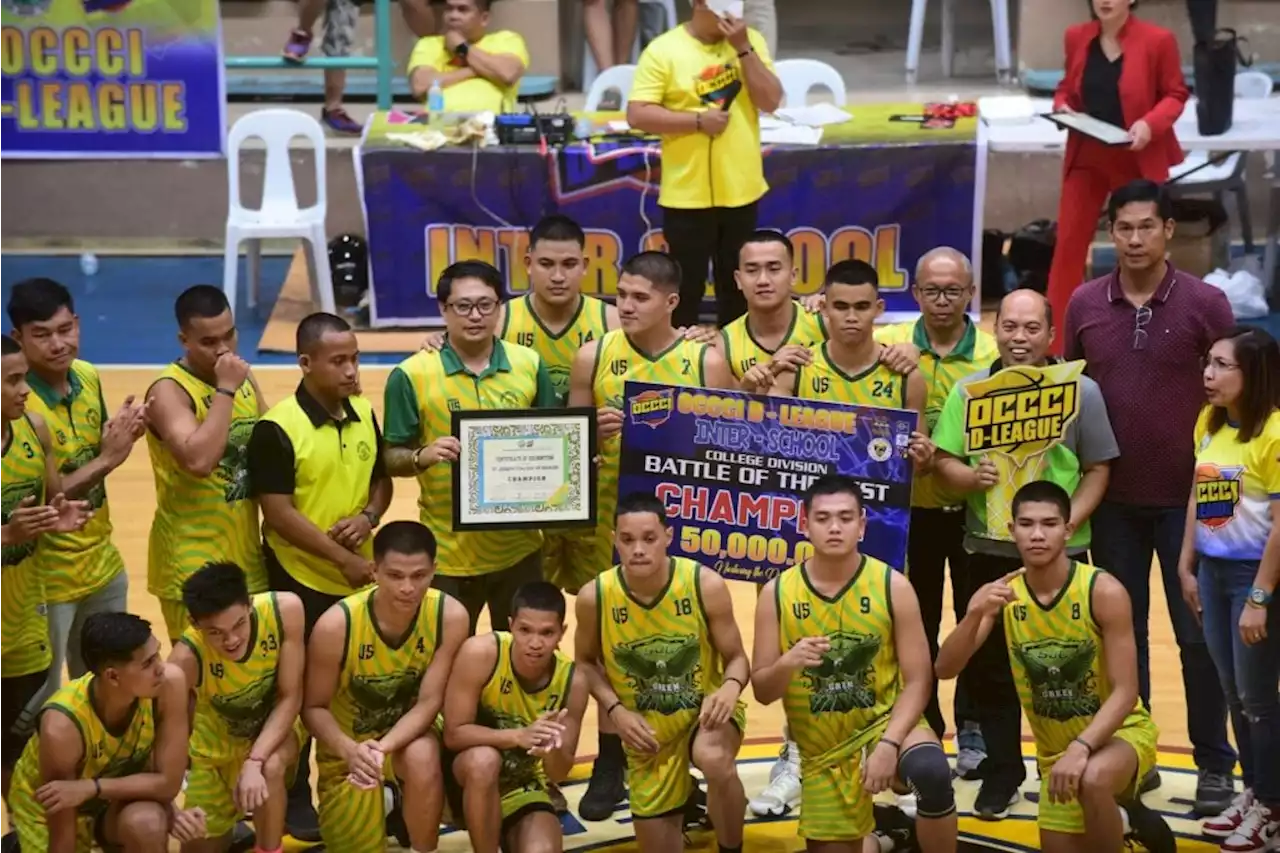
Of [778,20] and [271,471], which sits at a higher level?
[778,20]

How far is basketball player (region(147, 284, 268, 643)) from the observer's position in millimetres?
6406

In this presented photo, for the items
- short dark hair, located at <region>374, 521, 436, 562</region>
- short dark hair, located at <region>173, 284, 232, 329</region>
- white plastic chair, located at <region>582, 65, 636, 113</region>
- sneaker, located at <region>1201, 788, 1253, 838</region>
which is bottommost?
sneaker, located at <region>1201, 788, 1253, 838</region>

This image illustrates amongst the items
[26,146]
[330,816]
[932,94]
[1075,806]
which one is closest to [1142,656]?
[1075,806]

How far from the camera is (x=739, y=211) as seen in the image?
32.7ft

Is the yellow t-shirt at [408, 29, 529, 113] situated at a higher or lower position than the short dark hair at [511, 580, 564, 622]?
higher

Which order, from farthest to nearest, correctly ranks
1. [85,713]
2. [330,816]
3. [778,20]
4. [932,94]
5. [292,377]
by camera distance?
1. [778,20]
2. [932,94]
3. [292,377]
4. [330,816]
5. [85,713]

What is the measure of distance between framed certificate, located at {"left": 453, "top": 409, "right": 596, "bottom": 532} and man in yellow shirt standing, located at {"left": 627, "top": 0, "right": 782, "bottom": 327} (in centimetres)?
312

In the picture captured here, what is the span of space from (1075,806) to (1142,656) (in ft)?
3.08

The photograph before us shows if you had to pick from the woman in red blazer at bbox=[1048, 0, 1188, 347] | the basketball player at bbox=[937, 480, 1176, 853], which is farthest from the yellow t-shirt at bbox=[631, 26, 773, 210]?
the basketball player at bbox=[937, 480, 1176, 853]

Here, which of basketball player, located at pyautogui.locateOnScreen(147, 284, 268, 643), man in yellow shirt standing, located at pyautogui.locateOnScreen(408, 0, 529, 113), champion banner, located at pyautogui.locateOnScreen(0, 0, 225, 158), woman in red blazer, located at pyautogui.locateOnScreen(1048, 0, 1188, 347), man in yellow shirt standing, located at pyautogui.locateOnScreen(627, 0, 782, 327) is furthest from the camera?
man in yellow shirt standing, located at pyautogui.locateOnScreen(408, 0, 529, 113)

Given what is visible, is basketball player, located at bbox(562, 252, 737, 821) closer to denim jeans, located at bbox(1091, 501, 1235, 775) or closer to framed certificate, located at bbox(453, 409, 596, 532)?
framed certificate, located at bbox(453, 409, 596, 532)

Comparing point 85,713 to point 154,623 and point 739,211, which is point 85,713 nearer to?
point 154,623

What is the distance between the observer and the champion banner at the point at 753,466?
6539mm

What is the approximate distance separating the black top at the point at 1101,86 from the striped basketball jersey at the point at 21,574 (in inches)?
239
